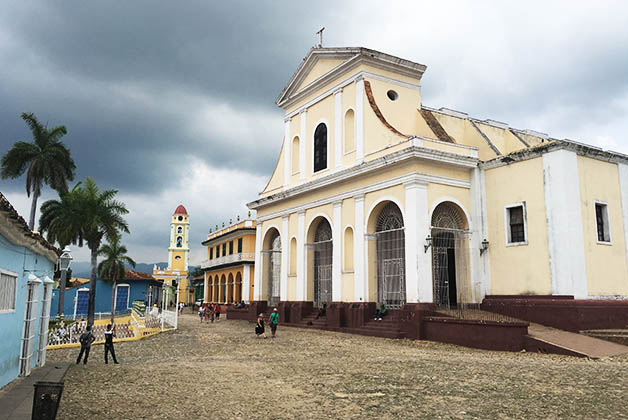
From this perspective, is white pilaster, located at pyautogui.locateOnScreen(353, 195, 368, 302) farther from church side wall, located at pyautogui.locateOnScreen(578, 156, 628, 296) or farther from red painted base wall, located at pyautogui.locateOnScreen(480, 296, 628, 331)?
church side wall, located at pyautogui.locateOnScreen(578, 156, 628, 296)

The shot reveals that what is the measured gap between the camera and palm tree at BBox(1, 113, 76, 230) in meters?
31.0

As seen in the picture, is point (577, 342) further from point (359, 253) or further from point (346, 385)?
point (359, 253)

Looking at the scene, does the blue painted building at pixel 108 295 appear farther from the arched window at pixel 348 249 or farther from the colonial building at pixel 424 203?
the arched window at pixel 348 249

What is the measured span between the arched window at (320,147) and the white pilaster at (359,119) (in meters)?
2.59

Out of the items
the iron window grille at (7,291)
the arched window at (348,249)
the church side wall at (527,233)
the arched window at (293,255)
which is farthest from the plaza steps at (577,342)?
the arched window at (293,255)

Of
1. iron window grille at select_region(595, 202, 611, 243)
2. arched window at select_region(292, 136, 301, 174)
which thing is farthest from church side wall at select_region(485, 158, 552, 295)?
arched window at select_region(292, 136, 301, 174)

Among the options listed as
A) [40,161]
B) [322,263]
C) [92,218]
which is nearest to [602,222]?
[322,263]

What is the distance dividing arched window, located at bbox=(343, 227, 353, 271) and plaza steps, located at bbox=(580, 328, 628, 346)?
8.86 metres

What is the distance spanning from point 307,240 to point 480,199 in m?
8.09

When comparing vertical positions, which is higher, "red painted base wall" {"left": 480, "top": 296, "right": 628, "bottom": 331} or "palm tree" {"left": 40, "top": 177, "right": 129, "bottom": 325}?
"palm tree" {"left": 40, "top": 177, "right": 129, "bottom": 325}

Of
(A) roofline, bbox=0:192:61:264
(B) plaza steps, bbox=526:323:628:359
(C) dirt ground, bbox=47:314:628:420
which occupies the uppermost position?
(A) roofline, bbox=0:192:61:264

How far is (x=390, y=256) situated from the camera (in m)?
19.7

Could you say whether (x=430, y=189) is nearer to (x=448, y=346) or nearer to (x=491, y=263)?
(x=491, y=263)

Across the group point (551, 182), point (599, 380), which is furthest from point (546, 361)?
point (551, 182)
